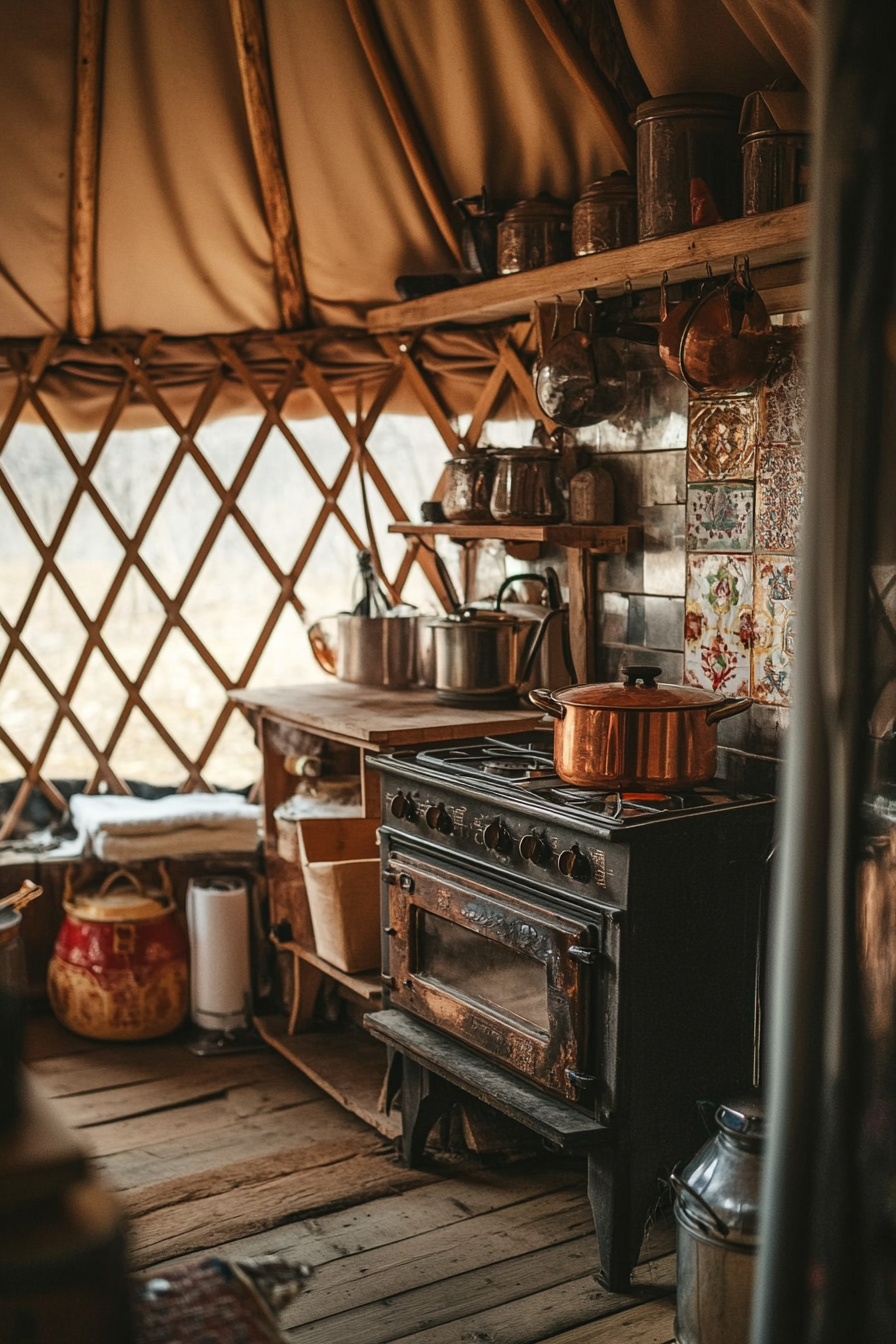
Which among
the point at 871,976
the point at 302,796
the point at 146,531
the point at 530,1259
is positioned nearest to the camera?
the point at 871,976

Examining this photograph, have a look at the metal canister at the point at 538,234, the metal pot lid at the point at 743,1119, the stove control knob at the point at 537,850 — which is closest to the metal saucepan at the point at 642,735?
the stove control knob at the point at 537,850

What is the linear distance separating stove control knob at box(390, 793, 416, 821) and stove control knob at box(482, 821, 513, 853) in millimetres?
256

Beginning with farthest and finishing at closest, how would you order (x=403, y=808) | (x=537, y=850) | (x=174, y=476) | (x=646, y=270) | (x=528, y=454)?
(x=174, y=476) → (x=528, y=454) → (x=403, y=808) → (x=646, y=270) → (x=537, y=850)

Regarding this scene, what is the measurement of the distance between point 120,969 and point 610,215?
1.93 metres

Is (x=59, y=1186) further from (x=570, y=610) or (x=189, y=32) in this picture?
(x=189, y=32)

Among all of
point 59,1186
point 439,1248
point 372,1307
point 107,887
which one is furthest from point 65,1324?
point 107,887

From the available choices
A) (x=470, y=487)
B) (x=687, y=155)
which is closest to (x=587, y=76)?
(x=687, y=155)

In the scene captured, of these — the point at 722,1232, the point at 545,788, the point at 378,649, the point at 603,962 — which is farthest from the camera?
the point at 378,649

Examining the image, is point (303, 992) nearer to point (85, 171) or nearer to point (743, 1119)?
point (743, 1119)

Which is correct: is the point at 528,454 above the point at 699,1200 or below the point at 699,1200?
above

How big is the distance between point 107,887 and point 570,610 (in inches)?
50.5

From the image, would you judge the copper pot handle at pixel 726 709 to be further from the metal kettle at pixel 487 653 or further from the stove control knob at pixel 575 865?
the metal kettle at pixel 487 653

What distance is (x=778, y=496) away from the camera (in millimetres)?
2264

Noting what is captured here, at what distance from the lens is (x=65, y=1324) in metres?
0.83
